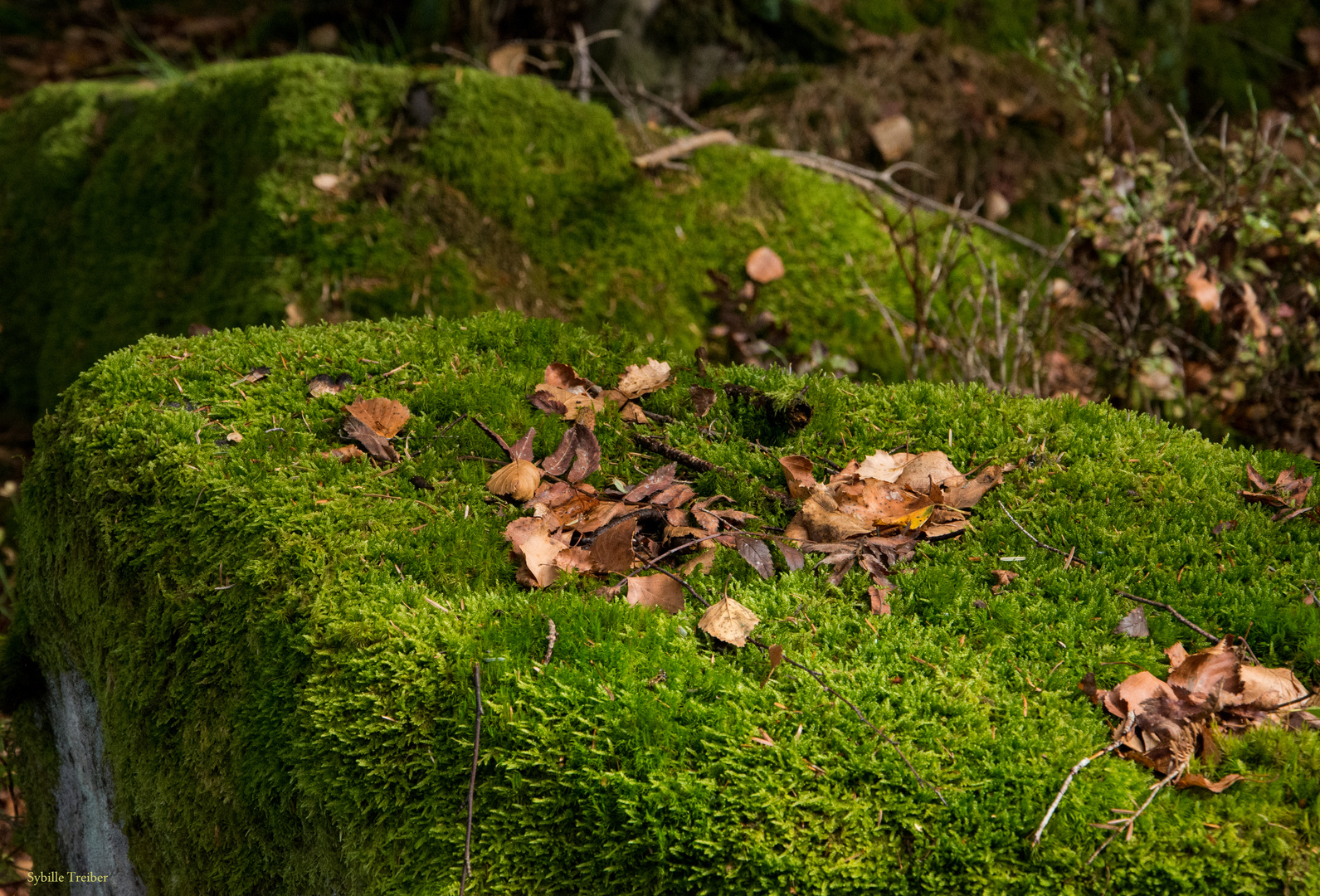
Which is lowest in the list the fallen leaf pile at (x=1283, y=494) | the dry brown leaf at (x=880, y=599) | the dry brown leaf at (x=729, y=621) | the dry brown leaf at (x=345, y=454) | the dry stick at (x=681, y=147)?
the fallen leaf pile at (x=1283, y=494)

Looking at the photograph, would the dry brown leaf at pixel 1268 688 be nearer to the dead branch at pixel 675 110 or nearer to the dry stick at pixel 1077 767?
the dry stick at pixel 1077 767

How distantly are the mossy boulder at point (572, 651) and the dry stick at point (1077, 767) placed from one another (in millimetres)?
22

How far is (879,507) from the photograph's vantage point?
2293 millimetres

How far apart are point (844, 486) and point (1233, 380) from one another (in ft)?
10.4

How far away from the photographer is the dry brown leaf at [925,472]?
240 cm

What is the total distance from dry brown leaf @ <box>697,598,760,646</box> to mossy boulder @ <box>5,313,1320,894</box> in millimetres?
26

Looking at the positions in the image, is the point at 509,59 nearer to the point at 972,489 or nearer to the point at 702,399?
the point at 702,399

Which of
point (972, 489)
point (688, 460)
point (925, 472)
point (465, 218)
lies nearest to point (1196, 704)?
point (972, 489)

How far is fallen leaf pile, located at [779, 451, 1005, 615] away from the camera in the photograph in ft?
7.06

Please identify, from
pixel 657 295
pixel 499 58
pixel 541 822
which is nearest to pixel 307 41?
pixel 499 58

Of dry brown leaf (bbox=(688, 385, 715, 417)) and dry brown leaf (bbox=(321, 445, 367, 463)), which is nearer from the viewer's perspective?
dry brown leaf (bbox=(321, 445, 367, 463))

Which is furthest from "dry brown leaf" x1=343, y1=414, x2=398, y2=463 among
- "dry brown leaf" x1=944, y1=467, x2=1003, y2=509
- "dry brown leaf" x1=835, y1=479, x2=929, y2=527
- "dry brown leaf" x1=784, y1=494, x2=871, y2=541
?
"dry brown leaf" x1=944, y1=467, x2=1003, y2=509

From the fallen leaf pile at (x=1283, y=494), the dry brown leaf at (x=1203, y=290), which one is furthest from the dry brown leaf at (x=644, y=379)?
the dry brown leaf at (x=1203, y=290)

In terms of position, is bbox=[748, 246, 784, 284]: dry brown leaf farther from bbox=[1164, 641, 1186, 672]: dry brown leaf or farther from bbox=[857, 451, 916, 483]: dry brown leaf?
bbox=[1164, 641, 1186, 672]: dry brown leaf
